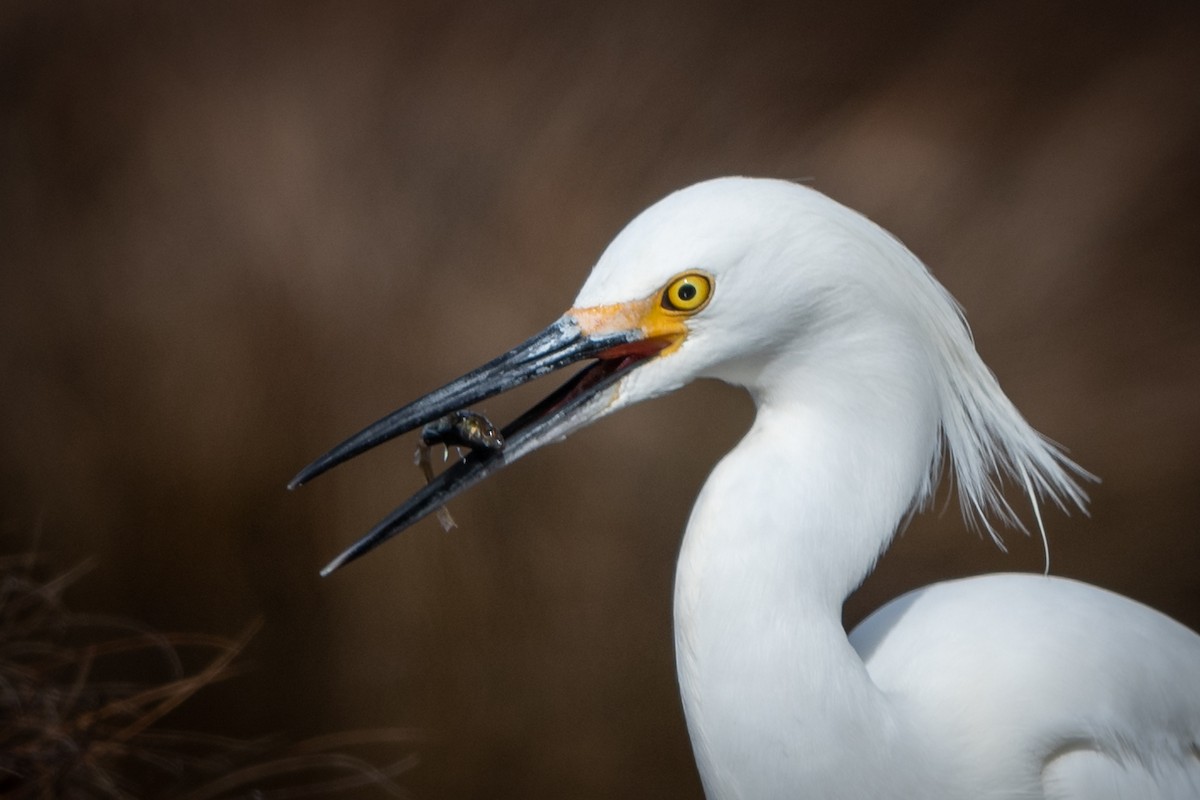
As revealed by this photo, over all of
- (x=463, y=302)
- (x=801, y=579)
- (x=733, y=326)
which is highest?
(x=463, y=302)

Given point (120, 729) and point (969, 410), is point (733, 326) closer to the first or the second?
point (969, 410)

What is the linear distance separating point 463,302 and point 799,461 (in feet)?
3.24

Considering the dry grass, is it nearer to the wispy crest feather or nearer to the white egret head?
the white egret head

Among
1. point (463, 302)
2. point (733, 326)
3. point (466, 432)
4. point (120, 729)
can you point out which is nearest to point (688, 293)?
point (733, 326)

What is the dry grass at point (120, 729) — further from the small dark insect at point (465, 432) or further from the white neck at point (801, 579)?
the white neck at point (801, 579)

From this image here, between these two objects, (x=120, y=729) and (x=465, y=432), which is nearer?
(x=465, y=432)

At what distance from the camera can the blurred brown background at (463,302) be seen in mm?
1404

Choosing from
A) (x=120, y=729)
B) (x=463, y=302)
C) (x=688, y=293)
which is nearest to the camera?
(x=688, y=293)

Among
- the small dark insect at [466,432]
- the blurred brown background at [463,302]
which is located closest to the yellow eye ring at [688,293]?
the small dark insect at [466,432]

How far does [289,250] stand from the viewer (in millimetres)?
1692

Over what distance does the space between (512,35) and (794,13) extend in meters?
0.40

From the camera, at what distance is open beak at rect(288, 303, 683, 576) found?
72 cm

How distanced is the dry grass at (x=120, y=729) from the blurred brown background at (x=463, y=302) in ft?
0.19

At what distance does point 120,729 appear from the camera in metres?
1.44
